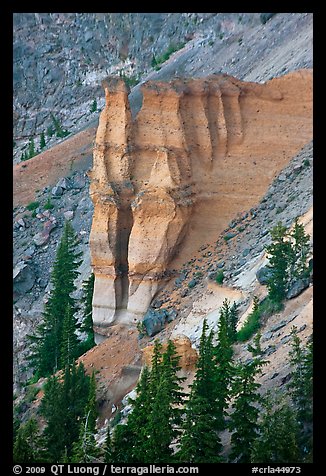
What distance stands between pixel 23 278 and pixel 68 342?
58.8 ft

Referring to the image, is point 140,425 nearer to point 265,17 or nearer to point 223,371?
point 223,371

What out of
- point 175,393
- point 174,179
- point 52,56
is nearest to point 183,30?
point 52,56

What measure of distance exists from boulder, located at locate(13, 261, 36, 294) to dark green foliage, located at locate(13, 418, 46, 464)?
26.9m

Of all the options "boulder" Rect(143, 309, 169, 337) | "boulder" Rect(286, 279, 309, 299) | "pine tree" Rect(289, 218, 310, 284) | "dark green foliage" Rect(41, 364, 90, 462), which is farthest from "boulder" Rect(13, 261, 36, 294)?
"boulder" Rect(286, 279, 309, 299)

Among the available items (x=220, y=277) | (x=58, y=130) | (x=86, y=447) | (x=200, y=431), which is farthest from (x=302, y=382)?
(x=58, y=130)

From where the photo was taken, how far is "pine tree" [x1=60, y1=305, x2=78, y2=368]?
127 feet

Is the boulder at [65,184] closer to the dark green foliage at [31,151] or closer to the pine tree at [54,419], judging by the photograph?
the dark green foliage at [31,151]

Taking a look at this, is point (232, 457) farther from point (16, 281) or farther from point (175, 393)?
point (16, 281)

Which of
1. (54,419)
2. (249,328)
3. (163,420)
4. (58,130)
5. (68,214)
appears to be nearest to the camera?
(163,420)

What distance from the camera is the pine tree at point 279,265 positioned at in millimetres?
32125

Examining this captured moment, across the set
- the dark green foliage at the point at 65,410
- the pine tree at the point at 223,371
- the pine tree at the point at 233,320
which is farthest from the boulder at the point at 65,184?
the pine tree at the point at 223,371

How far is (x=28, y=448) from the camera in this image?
27.9 m

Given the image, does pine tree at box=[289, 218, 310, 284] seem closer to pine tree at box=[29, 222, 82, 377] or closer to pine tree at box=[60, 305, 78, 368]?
pine tree at box=[60, 305, 78, 368]

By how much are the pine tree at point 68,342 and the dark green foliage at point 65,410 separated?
3738 millimetres
